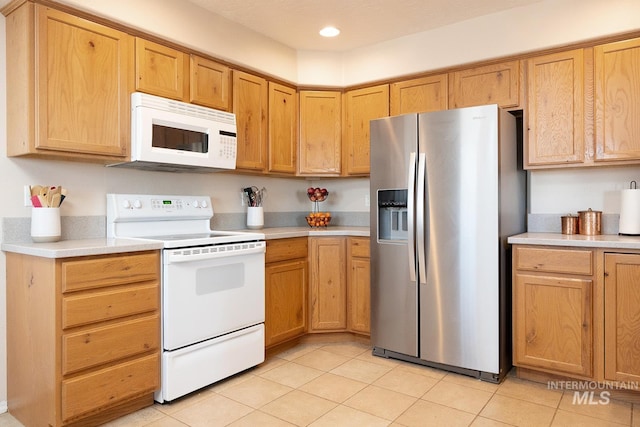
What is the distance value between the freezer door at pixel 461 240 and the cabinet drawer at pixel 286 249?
3.19 ft

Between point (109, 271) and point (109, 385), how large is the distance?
555 millimetres

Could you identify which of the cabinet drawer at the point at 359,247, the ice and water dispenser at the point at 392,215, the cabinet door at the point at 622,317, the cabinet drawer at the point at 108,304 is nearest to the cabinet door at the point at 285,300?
the cabinet drawer at the point at 359,247

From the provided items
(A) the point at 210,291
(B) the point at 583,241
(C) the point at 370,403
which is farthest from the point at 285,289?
(B) the point at 583,241

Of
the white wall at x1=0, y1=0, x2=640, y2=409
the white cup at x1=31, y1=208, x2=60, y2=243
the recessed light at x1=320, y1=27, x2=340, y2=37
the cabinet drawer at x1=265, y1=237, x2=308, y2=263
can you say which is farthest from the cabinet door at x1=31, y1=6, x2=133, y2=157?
the recessed light at x1=320, y1=27, x2=340, y2=37

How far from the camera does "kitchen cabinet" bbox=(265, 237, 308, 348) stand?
3.05m

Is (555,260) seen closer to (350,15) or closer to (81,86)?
(350,15)

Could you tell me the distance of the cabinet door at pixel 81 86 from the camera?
2.16 m

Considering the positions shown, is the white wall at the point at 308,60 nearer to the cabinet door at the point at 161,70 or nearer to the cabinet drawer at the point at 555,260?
the cabinet door at the point at 161,70

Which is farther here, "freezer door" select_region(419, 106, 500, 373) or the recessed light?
the recessed light

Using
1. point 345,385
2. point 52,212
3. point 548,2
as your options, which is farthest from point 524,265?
point 52,212

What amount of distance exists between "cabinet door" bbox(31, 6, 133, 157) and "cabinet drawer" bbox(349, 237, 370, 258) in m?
1.73

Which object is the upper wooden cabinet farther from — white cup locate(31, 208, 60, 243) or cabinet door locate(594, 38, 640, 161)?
white cup locate(31, 208, 60, 243)

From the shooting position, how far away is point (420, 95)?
335 centimetres

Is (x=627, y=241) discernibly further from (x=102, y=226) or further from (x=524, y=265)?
(x=102, y=226)
